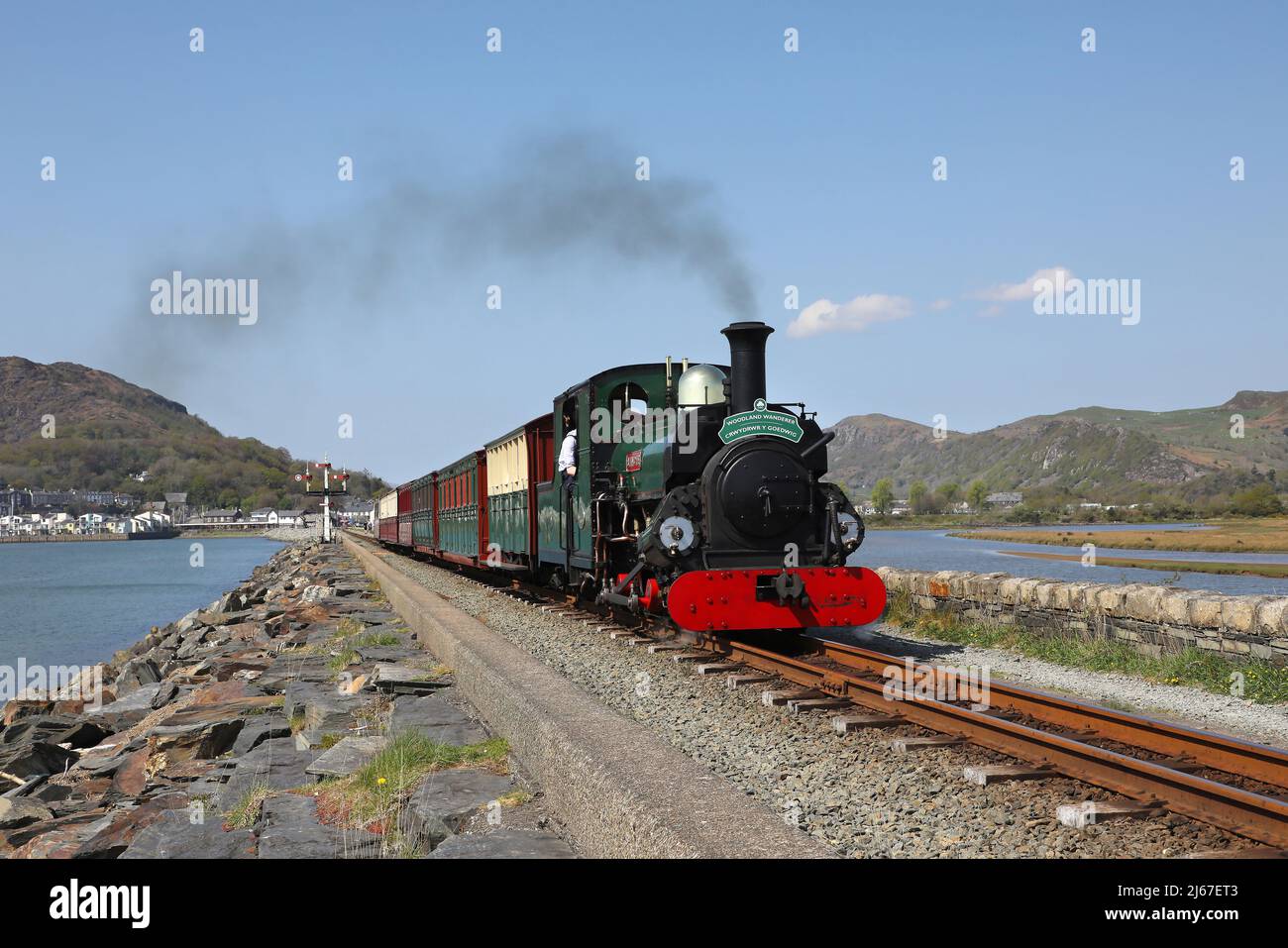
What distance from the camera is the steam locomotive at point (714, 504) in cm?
1098

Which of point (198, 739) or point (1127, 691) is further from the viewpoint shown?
point (198, 739)

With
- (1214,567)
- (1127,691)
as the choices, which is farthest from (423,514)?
(1127,691)

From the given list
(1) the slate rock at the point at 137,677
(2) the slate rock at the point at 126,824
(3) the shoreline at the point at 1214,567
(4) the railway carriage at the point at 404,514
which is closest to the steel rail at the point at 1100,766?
(2) the slate rock at the point at 126,824

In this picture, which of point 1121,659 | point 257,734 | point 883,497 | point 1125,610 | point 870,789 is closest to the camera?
point 870,789

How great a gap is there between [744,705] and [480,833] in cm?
389

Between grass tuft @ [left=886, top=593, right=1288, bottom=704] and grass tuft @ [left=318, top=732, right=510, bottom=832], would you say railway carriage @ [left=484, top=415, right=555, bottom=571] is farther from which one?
grass tuft @ [left=318, top=732, right=510, bottom=832]

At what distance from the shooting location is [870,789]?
595cm

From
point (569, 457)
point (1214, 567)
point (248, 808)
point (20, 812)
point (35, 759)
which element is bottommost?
point (35, 759)

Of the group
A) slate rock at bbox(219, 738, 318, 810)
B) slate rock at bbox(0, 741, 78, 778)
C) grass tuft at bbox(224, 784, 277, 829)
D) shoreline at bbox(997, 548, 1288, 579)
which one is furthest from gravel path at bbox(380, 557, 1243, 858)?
shoreline at bbox(997, 548, 1288, 579)

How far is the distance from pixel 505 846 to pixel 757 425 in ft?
23.4

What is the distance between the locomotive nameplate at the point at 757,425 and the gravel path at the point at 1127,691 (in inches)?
122

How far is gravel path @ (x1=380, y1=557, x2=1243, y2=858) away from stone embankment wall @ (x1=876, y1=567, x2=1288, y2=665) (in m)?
Answer: 4.33

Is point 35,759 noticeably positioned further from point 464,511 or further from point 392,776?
point 464,511
